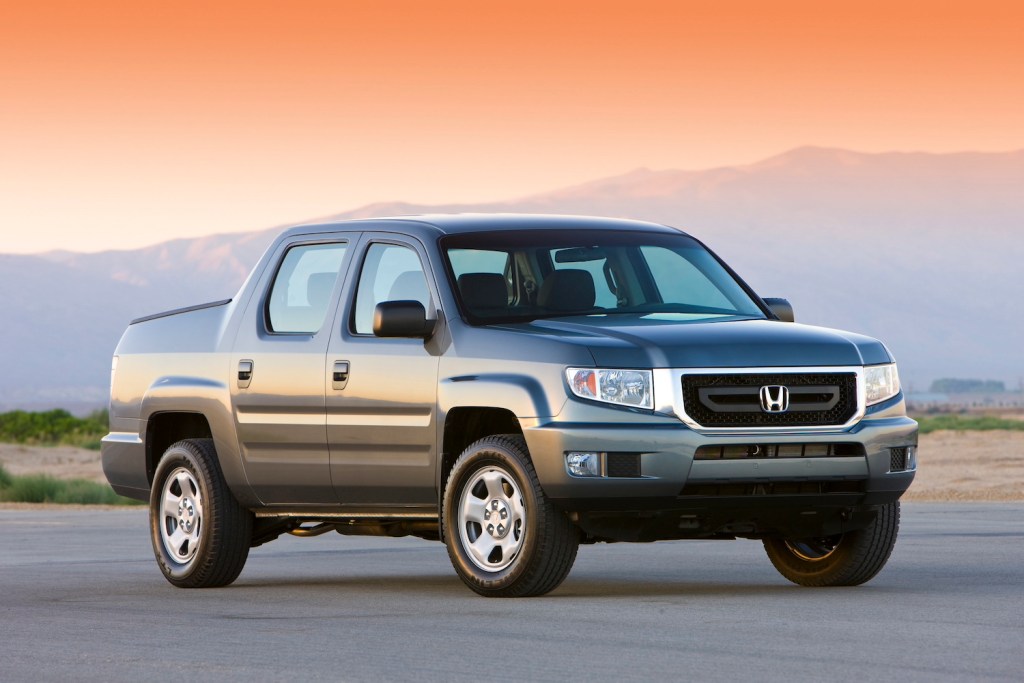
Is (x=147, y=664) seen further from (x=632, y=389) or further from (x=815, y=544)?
(x=815, y=544)

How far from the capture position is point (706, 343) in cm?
1055

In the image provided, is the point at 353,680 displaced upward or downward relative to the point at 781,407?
downward

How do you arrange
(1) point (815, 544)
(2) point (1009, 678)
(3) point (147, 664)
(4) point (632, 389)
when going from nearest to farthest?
1. (2) point (1009, 678)
2. (3) point (147, 664)
3. (4) point (632, 389)
4. (1) point (815, 544)

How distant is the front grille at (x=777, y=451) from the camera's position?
1045cm

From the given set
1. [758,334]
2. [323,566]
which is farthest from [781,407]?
[323,566]

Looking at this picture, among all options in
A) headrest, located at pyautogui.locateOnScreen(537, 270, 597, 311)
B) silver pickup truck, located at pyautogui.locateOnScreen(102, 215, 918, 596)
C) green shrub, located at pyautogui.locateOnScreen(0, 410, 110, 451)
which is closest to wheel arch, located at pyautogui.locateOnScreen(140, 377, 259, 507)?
silver pickup truck, located at pyautogui.locateOnScreen(102, 215, 918, 596)

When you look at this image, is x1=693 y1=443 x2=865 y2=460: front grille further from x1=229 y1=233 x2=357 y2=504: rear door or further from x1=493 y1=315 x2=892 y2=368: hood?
x1=229 y1=233 x2=357 y2=504: rear door

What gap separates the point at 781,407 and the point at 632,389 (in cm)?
79

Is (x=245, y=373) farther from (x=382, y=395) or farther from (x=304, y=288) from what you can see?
(x=382, y=395)

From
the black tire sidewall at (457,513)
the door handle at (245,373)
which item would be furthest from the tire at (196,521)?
the black tire sidewall at (457,513)

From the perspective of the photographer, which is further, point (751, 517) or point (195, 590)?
point (195, 590)

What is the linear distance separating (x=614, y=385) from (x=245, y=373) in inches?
110

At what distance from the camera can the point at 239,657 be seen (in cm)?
868

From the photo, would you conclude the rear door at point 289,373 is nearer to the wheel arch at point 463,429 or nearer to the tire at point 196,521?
the tire at point 196,521
